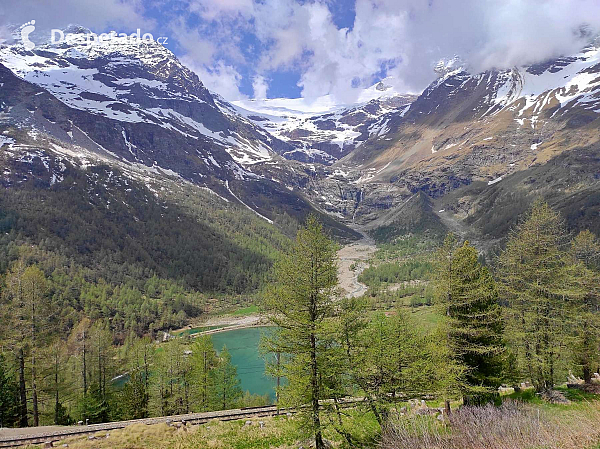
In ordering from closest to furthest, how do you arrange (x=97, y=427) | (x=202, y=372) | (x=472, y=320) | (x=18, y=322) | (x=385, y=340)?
(x=385, y=340), (x=472, y=320), (x=97, y=427), (x=18, y=322), (x=202, y=372)

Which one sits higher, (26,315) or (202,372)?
(26,315)

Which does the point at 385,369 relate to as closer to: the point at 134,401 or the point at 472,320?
the point at 472,320

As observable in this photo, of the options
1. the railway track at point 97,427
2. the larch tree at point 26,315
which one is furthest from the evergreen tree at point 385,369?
the larch tree at point 26,315

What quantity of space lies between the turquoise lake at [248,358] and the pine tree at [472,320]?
3067 cm

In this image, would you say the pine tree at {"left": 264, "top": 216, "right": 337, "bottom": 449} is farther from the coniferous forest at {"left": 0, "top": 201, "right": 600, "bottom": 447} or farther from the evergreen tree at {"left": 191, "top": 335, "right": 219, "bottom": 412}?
the evergreen tree at {"left": 191, "top": 335, "right": 219, "bottom": 412}

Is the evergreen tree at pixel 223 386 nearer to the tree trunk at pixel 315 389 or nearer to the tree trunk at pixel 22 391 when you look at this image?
the tree trunk at pixel 22 391

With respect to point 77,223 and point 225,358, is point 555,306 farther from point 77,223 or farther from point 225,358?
point 77,223

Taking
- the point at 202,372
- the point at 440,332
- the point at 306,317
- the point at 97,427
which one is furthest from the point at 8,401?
the point at 440,332

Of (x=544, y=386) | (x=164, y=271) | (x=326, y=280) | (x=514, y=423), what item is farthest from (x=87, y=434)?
(x=164, y=271)

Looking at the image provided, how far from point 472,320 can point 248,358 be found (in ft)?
229

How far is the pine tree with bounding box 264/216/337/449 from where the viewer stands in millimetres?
14336

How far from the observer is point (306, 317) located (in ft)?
49.2

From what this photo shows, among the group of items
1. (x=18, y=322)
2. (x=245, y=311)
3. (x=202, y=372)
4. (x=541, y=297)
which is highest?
(x=541, y=297)

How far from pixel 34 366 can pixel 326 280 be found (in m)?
25.3
